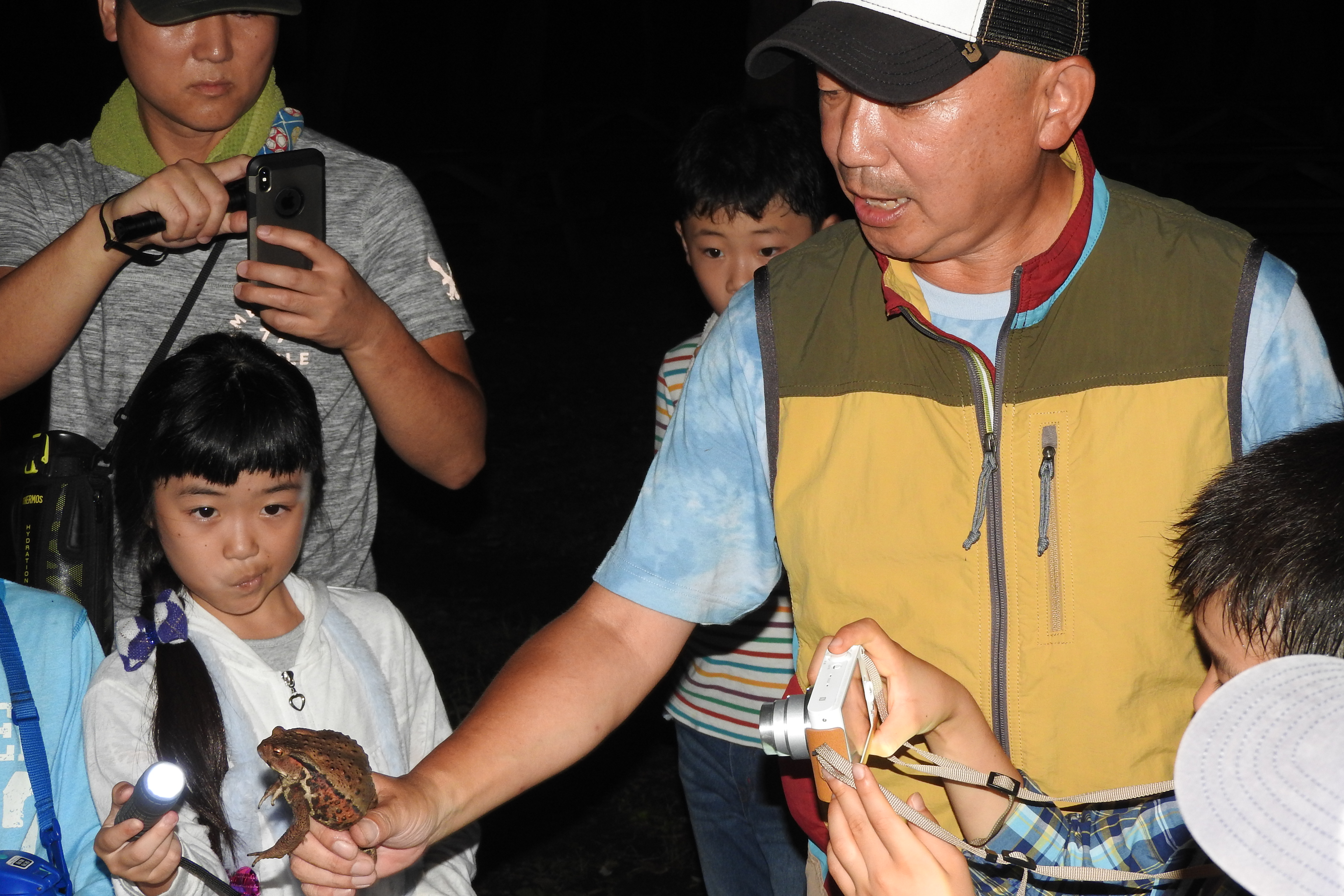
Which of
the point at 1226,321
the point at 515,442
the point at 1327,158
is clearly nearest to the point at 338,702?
the point at 1226,321

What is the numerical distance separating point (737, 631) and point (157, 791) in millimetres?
1565

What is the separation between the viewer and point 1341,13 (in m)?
25.6

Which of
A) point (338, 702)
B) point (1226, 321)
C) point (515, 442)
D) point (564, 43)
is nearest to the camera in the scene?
point (1226, 321)

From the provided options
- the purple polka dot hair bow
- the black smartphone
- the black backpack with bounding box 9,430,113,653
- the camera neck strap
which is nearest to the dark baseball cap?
the black smartphone

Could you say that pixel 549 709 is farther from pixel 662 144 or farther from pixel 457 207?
pixel 662 144

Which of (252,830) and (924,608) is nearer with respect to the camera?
(924,608)

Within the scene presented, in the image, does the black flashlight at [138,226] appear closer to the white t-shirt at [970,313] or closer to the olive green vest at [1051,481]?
the olive green vest at [1051,481]

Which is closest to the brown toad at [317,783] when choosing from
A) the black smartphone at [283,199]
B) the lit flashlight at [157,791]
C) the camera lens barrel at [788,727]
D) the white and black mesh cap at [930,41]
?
the lit flashlight at [157,791]

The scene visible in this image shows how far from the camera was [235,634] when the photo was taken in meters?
2.64

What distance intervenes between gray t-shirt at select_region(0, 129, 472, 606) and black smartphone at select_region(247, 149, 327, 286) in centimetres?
16

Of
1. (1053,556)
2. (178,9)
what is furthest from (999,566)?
(178,9)

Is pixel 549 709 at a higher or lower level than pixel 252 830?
higher

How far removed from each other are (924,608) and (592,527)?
5629 millimetres

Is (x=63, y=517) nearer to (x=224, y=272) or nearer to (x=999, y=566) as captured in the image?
(x=224, y=272)
